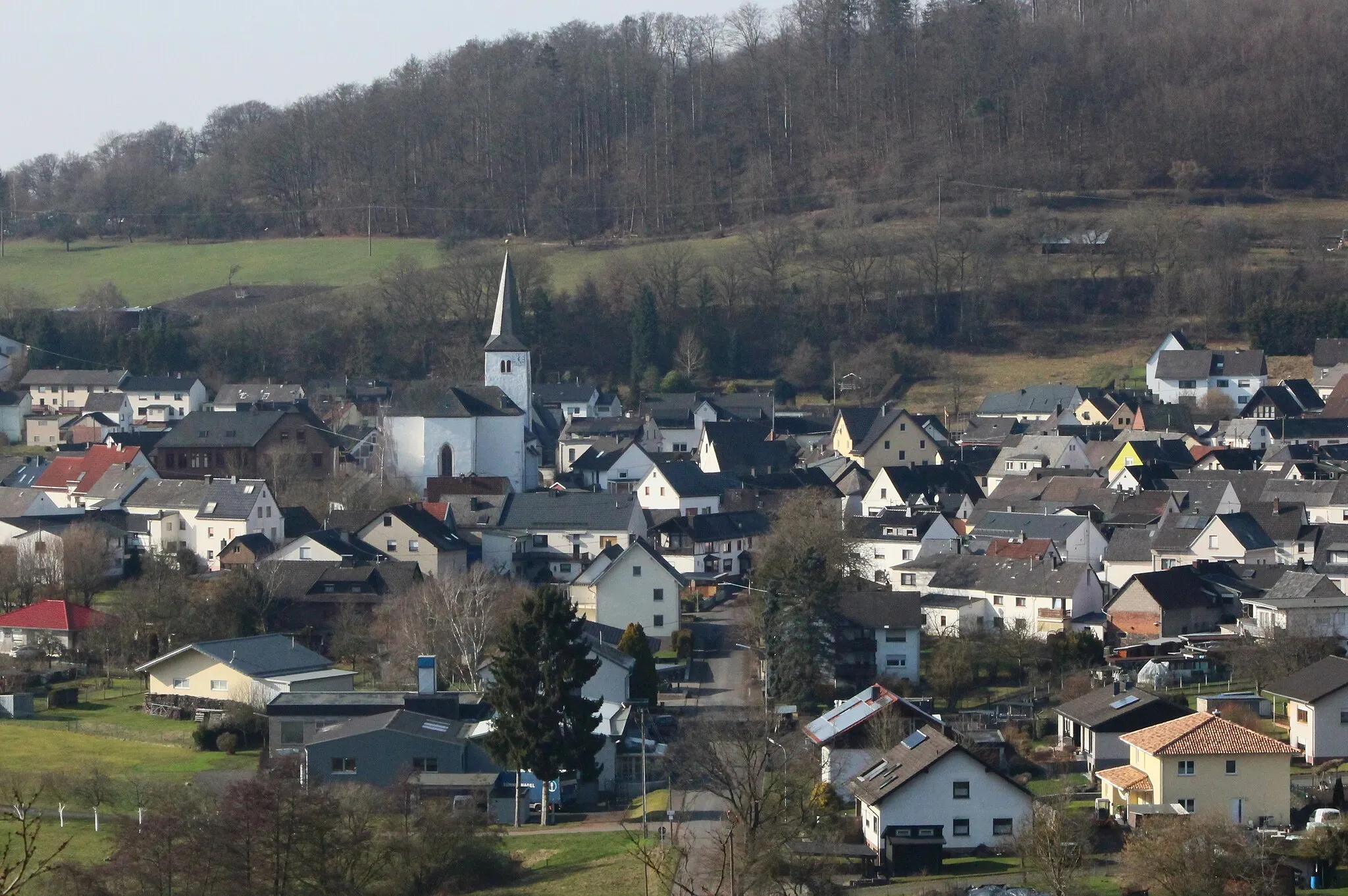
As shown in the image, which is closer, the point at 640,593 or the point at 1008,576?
the point at 640,593

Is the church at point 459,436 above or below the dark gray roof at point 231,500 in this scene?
above

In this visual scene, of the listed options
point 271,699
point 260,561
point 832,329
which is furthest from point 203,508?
point 832,329

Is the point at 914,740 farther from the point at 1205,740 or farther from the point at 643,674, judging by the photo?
the point at 643,674

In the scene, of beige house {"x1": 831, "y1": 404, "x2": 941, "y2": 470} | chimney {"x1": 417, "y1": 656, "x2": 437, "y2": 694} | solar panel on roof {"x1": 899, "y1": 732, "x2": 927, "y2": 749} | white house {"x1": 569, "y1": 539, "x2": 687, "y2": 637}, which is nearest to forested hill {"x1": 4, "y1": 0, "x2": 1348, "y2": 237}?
beige house {"x1": 831, "y1": 404, "x2": 941, "y2": 470}

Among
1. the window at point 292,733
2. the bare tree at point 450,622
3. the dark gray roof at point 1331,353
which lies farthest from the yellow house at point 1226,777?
the dark gray roof at point 1331,353

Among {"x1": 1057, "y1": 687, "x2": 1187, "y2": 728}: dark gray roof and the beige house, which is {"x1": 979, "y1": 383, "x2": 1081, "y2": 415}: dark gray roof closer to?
the beige house

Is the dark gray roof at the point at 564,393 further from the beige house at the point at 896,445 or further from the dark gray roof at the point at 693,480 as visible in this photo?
the dark gray roof at the point at 693,480

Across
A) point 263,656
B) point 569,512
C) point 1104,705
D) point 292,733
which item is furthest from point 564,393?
point 1104,705
